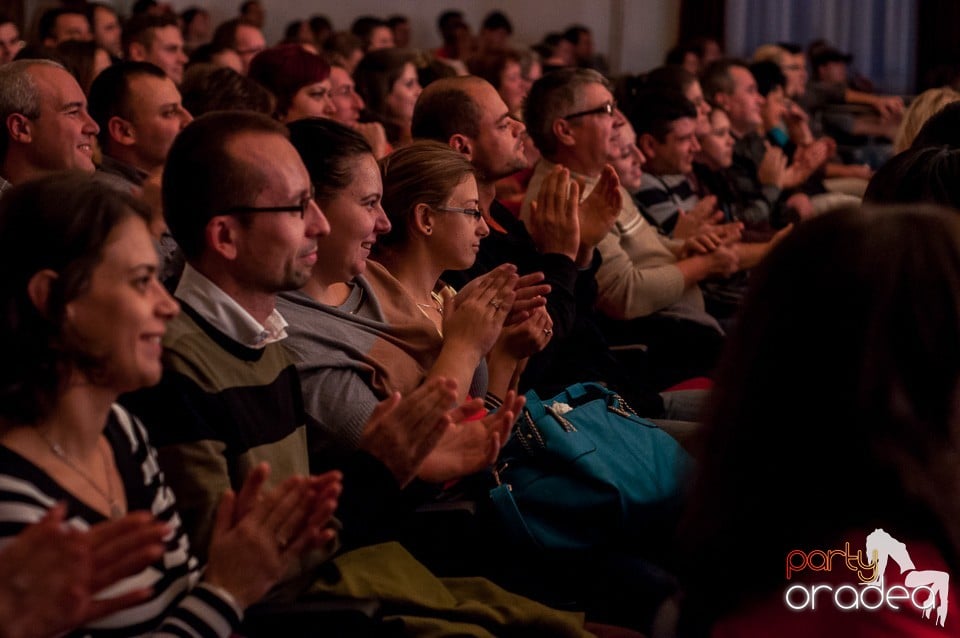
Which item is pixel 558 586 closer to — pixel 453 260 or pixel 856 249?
pixel 453 260

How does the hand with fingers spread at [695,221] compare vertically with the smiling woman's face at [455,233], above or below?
below

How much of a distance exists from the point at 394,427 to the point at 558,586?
583mm

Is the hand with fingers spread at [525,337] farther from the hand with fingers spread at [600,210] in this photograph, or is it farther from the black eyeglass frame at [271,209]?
the black eyeglass frame at [271,209]

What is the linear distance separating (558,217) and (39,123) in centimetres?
129

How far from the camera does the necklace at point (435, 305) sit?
242 cm

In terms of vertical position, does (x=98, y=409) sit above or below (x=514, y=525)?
above

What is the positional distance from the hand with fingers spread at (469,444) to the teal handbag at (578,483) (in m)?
0.20

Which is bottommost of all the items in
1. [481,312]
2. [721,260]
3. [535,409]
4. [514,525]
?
[721,260]

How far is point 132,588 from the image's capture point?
4.54ft

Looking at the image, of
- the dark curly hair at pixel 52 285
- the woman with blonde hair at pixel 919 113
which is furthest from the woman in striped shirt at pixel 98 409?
the woman with blonde hair at pixel 919 113

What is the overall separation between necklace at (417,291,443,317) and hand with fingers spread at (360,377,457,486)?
0.60m

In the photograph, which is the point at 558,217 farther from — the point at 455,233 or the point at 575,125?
the point at 575,125

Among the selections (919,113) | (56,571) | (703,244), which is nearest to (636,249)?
(703,244)

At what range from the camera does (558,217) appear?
2.84m
